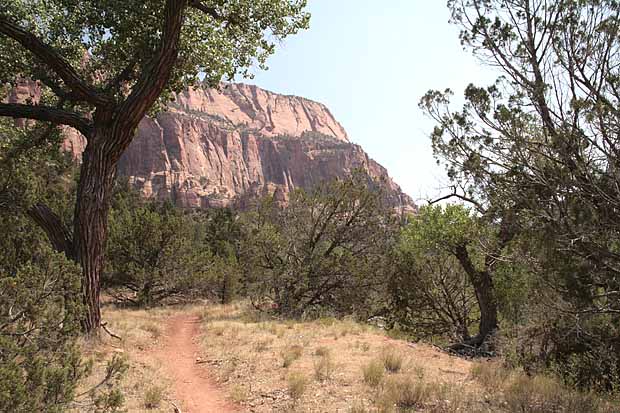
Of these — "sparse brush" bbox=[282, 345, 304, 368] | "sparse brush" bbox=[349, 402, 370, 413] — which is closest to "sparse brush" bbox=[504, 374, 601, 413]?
"sparse brush" bbox=[349, 402, 370, 413]

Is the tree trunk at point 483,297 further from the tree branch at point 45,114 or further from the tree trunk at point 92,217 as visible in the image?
the tree branch at point 45,114

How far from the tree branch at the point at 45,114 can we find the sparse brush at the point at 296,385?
5.72 m

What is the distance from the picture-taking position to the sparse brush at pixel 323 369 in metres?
6.34

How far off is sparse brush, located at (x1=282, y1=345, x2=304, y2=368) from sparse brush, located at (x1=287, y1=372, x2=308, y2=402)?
3.51 feet

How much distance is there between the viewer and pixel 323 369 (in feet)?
21.7

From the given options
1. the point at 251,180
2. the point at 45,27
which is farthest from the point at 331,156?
the point at 45,27

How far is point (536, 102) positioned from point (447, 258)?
9043 mm

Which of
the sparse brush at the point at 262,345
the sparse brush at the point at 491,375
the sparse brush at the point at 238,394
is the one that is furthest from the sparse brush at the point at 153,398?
the sparse brush at the point at 491,375

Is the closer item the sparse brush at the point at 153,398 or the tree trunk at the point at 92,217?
the sparse brush at the point at 153,398

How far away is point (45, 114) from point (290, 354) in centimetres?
615

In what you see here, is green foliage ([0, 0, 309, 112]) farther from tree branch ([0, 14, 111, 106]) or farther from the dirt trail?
the dirt trail

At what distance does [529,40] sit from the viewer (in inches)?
247

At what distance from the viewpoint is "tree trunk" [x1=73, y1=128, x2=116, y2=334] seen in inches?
292

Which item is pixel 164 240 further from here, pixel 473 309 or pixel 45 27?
pixel 473 309
